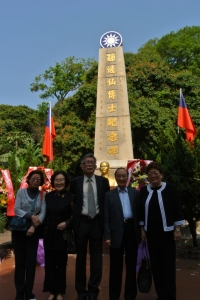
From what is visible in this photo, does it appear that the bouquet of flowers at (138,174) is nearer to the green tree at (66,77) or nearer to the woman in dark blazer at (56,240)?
the woman in dark blazer at (56,240)

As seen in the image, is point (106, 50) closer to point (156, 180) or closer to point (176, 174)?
point (176, 174)

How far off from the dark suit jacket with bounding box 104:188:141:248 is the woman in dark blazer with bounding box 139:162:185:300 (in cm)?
9

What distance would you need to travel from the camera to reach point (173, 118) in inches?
664

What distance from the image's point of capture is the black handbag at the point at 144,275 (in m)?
3.38

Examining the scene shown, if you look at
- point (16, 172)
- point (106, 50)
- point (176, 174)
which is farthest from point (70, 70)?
point (176, 174)

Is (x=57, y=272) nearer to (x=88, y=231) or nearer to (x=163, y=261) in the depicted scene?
(x=88, y=231)

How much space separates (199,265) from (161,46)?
2099 cm

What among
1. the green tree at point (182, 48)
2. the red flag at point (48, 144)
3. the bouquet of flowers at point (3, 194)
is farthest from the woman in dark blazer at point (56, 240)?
the green tree at point (182, 48)

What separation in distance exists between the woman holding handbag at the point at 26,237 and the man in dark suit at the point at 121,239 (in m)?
0.67

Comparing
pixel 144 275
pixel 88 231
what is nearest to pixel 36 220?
pixel 88 231

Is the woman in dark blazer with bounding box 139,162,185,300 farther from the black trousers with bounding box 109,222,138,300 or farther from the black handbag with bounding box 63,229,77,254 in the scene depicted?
the black handbag with bounding box 63,229,77,254

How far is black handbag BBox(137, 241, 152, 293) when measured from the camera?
11.1 ft

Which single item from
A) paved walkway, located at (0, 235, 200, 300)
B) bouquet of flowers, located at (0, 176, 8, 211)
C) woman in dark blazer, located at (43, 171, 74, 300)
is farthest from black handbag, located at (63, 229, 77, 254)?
bouquet of flowers, located at (0, 176, 8, 211)

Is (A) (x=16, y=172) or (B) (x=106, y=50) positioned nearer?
(A) (x=16, y=172)
